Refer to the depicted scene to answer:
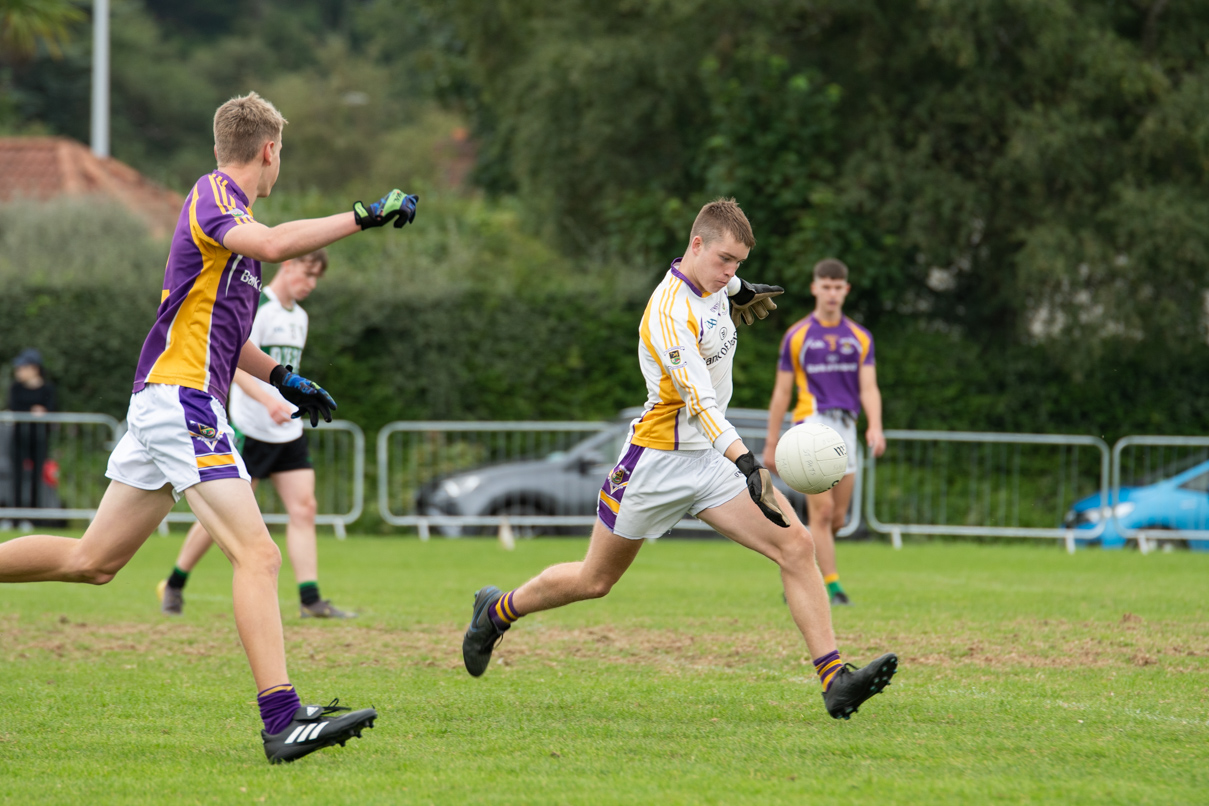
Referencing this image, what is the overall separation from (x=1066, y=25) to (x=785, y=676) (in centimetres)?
1326

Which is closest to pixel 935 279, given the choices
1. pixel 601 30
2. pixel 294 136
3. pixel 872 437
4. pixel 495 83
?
pixel 601 30

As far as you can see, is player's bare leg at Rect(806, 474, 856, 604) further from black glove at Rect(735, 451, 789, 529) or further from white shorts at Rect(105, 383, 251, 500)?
white shorts at Rect(105, 383, 251, 500)

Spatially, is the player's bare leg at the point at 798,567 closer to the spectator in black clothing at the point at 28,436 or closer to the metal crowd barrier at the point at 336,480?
the metal crowd barrier at the point at 336,480

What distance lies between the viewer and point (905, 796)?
416 cm

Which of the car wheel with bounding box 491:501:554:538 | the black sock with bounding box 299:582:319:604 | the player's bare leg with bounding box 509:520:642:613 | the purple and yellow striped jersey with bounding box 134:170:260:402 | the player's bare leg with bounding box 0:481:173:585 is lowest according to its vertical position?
the car wheel with bounding box 491:501:554:538

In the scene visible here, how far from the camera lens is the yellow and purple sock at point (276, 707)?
15.0 ft

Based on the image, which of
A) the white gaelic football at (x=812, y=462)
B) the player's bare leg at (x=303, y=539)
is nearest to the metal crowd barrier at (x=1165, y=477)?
the player's bare leg at (x=303, y=539)

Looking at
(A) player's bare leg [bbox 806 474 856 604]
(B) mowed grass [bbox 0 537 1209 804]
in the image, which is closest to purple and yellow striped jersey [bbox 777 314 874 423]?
(A) player's bare leg [bbox 806 474 856 604]

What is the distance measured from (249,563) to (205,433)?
0.50m

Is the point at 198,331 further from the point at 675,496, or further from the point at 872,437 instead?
the point at 872,437

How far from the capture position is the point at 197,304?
4.87 metres

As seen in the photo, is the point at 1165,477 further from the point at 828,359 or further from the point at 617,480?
the point at 617,480

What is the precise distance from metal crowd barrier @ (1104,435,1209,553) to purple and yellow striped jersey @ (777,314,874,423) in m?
7.31

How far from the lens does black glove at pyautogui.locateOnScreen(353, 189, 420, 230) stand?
14.5 ft
